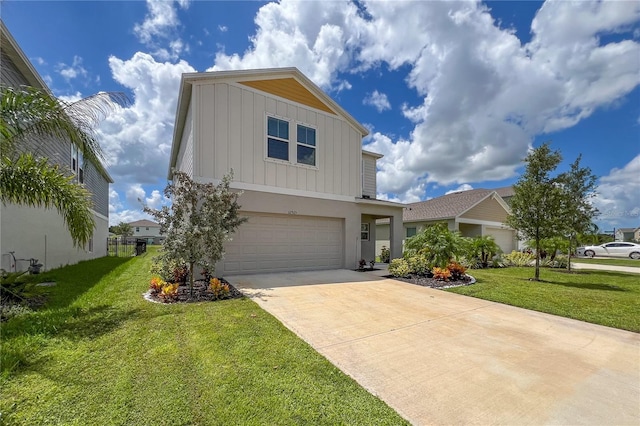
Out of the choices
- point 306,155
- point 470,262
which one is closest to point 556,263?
point 470,262

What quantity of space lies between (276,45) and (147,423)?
12231 mm

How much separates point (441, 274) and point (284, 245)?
18.8 feet

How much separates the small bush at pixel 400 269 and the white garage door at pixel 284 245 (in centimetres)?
231

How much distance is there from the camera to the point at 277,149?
417 inches

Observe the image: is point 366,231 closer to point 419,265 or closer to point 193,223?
point 419,265

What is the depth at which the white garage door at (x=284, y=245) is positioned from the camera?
9.74m

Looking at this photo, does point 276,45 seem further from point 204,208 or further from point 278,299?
point 278,299

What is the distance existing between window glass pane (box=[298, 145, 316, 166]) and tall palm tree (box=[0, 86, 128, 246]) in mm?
6472

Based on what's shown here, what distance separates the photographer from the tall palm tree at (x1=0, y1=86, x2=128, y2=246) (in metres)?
4.64

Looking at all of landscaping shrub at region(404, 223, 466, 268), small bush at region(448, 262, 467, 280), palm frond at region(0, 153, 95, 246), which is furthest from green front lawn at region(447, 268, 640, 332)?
palm frond at region(0, 153, 95, 246)

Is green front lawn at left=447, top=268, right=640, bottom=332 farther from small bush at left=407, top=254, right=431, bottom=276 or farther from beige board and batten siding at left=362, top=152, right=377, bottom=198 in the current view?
beige board and batten siding at left=362, top=152, right=377, bottom=198

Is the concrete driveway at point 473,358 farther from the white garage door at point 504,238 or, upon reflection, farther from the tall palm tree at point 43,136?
the white garage door at point 504,238

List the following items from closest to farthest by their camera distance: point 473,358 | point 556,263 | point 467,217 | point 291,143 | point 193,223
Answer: point 473,358
point 193,223
point 291,143
point 556,263
point 467,217

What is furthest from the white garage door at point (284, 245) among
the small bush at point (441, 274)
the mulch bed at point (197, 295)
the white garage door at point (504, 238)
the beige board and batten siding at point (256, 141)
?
the white garage door at point (504, 238)
